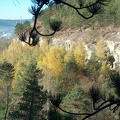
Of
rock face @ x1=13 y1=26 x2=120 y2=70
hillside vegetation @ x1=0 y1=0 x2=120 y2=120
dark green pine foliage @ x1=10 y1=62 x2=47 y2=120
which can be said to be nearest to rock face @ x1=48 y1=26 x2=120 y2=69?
rock face @ x1=13 y1=26 x2=120 y2=70

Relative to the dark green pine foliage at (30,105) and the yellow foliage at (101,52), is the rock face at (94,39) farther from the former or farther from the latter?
the dark green pine foliage at (30,105)

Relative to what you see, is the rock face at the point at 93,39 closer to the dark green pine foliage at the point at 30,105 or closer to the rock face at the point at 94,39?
the rock face at the point at 94,39

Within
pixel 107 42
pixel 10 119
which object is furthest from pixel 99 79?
pixel 10 119

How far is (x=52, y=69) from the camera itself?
1691 centimetres

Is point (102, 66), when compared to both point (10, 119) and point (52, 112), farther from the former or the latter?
point (52, 112)

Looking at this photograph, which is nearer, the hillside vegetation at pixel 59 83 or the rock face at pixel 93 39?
the hillside vegetation at pixel 59 83

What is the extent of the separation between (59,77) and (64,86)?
1.34 m

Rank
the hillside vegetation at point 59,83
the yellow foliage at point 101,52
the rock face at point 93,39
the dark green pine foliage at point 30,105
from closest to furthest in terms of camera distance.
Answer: the hillside vegetation at point 59,83 → the dark green pine foliage at point 30,105 → the yellow foliage at point 101,52 → the rock face at point 93,39

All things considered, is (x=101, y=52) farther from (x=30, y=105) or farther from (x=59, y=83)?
(x=30, y=105)

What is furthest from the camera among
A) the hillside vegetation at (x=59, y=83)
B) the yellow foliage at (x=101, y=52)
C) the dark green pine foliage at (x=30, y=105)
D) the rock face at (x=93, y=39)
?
the rock face at (x=93, y=39)

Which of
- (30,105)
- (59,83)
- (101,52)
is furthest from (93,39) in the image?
(30,105)

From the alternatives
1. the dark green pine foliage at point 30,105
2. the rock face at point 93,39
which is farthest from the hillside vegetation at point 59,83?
the rock face at point 93,39

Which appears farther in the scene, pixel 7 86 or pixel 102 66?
pixel 102 66

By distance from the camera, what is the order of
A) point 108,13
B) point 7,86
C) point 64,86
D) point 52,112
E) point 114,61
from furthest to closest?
point 108,13
point 114,61
point 64,86
point 7,86
point 52,112
